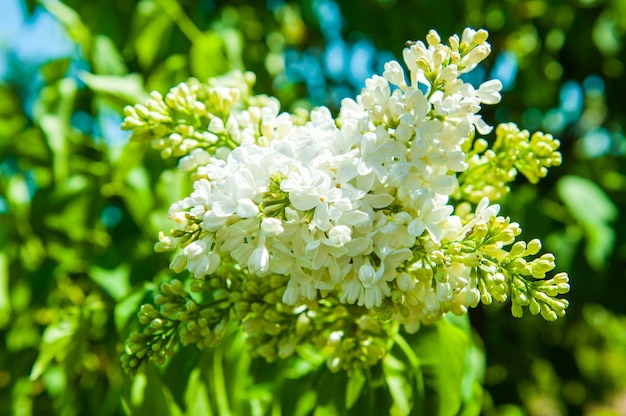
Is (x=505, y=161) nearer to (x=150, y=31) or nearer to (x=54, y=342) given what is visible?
(x=54, y=342)

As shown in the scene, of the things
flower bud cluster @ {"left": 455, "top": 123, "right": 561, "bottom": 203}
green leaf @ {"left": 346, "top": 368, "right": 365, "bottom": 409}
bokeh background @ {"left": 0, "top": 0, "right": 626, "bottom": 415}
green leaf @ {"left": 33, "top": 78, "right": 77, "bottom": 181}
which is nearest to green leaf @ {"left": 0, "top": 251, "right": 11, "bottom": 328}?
bokeh background @ {"left": 0, "top": 0, "right": 626, "bottom": 415}

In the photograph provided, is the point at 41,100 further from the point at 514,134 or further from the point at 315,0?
the point at 514,134

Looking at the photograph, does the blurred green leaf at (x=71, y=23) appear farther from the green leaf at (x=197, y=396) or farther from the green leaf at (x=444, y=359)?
the green leaf at (x=444, y=359)

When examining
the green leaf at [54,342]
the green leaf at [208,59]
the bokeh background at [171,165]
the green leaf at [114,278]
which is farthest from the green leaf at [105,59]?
the green leaf at [54,342]

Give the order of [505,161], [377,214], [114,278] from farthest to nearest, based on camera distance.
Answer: [114,278], [505,161], [377,214]

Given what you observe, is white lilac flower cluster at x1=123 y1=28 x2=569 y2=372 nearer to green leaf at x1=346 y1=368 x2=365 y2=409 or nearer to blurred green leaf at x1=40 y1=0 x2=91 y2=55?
green leaf at x1=346 y1=368 x2=365 y2=409

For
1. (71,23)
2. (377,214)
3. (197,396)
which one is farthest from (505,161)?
(71,23)
